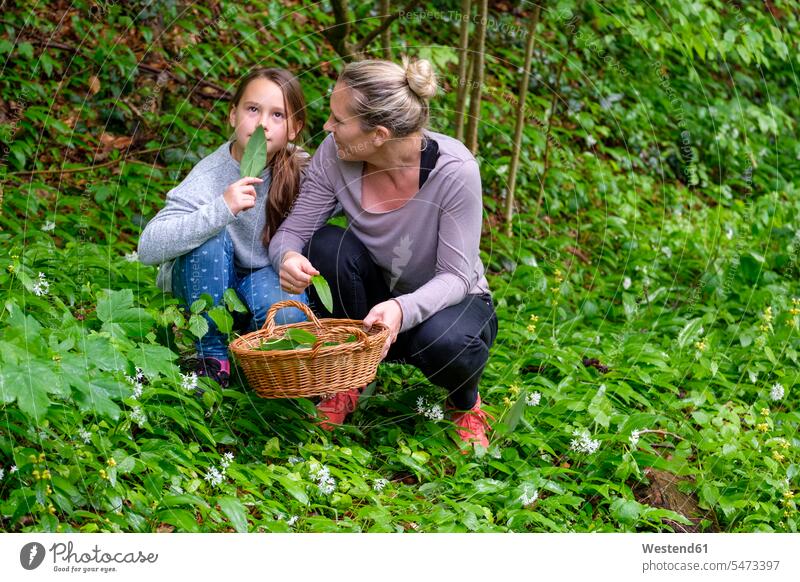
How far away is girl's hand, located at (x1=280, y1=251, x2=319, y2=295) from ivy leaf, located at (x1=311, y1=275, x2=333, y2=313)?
0.02m

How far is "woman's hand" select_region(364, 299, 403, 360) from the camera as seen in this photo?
226 cm

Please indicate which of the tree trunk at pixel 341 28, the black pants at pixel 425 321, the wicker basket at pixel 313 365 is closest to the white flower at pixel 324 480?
the wicker basket at pixel 313 365

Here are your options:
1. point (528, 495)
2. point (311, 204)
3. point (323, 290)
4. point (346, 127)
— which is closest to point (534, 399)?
point (528, 495)

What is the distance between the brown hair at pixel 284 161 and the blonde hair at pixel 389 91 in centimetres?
23

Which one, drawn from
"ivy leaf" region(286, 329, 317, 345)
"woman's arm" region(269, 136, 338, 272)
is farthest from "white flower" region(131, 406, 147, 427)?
"woman's arm" region(269, 136, 338, 272)

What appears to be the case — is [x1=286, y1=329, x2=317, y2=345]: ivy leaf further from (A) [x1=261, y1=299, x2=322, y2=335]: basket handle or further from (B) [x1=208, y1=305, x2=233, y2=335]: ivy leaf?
(B) [x1=208, y1=305, x2=233, y2=335]: ivy leaf

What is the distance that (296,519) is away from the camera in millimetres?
2096

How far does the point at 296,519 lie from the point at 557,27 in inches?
155

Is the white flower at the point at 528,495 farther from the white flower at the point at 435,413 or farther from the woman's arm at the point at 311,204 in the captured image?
the woman's arm at the point at 311,204

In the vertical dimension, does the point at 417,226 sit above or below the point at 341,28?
below

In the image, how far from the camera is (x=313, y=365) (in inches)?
84.8
